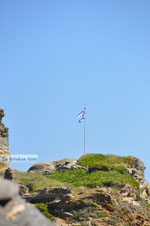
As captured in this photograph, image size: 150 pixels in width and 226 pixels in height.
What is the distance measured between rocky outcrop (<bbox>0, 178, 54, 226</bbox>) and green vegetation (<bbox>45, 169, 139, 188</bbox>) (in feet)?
115

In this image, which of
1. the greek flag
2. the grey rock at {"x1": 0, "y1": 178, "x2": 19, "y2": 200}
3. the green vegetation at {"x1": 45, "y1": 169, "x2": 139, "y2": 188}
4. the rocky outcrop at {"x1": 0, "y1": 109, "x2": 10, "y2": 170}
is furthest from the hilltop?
Result: the grey rock at {"x1": 0, "y1": 178, "x2": 19, "y2": 200}

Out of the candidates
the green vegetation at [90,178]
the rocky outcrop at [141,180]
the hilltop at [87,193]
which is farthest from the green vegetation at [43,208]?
the rocky outcrop at [141,180]

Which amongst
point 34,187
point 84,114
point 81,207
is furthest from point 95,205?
point 84,114

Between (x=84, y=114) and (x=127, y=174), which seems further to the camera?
(x=84, y=114)

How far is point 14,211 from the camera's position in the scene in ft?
14.6

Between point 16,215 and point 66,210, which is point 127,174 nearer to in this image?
point 66,210

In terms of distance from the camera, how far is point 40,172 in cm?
4772

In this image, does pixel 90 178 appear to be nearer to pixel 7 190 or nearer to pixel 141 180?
pixel 141 180

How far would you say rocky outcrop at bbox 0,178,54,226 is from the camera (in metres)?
4.34

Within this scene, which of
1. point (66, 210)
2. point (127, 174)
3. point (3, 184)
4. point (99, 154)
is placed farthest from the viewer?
point (99, 154)

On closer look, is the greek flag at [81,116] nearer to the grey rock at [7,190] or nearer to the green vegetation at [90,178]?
the green vegetation at [90,178]

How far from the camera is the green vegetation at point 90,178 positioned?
3988 cm

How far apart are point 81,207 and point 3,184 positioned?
30506 mm

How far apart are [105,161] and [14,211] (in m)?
45.4
